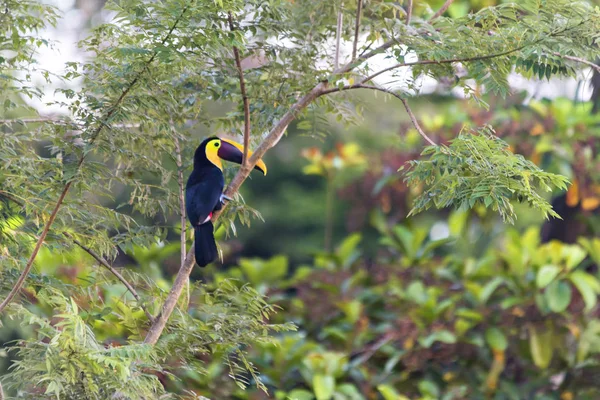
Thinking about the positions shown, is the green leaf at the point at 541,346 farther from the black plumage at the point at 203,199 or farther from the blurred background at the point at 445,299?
the black plumage at the point at 203,199

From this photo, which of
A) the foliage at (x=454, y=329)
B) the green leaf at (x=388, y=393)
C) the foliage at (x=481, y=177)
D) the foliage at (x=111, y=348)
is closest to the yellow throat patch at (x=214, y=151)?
the foliage at (x=111, y=348)

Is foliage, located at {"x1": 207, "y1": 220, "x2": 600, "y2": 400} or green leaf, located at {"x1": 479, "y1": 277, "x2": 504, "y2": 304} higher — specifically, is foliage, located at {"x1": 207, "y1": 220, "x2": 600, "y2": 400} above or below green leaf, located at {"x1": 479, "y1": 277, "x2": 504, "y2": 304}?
below

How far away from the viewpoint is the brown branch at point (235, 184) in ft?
7.47

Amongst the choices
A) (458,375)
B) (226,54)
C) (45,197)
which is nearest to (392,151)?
(458,375)

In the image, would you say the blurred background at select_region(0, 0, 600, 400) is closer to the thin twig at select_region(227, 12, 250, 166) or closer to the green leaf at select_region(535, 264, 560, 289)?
the green leaf at select_region(535, 264, 560, 289)

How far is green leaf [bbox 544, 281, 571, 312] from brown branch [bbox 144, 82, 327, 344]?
2624mm

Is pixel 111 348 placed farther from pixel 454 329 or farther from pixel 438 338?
pixel 454 329

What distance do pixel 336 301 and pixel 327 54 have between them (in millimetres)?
2233

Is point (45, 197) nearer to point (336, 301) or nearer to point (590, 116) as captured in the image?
point (336, 301)

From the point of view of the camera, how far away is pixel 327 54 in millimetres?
2803

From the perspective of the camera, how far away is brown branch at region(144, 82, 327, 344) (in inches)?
89.6

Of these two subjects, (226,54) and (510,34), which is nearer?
(510,34)

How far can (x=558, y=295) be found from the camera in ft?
14.6

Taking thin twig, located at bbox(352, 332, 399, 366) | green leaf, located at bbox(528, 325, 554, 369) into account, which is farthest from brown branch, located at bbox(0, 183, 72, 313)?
green leaf, located at bbox(528, 325, 554, 369)
